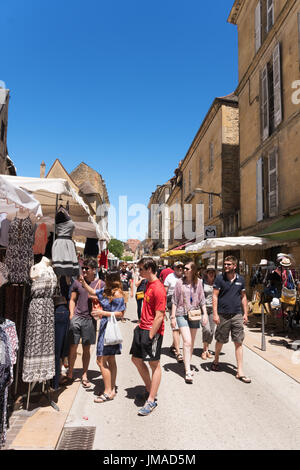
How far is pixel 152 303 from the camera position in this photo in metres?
4.15

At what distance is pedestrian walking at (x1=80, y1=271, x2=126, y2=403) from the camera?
427 cm

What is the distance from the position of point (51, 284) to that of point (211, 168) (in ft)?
65.0

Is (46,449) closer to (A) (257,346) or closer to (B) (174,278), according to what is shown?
(B) (174,278)

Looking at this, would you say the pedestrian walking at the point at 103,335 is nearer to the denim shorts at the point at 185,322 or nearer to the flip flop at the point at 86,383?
the flip flop at the point at 86,383

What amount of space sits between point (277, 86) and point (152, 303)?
1148 centimetres

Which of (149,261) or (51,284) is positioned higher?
(149,261)

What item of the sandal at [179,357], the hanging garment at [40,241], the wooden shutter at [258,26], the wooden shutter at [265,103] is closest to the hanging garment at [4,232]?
the hanging garment at [40,241]

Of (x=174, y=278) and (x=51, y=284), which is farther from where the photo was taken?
(x=174, y=278)

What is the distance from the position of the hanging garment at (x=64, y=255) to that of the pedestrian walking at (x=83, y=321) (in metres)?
0.62

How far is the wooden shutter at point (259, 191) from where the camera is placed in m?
13.9

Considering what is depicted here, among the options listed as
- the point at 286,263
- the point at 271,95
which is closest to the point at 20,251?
the point at 286,263

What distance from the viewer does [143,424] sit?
3.63 metres

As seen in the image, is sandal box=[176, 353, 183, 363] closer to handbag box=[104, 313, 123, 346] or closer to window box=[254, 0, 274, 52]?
handbag box=[104, 313, 123, 346]
